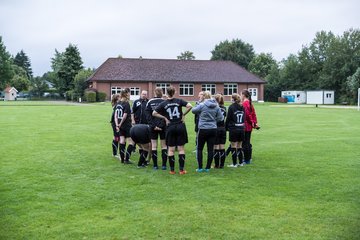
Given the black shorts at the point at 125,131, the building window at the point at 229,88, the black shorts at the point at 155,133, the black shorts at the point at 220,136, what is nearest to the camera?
the black shorts at the point at 155,133

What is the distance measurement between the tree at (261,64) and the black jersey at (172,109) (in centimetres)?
9349

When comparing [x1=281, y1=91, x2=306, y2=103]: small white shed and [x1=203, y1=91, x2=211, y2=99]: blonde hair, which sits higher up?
[x1=203, y1=91, x2=211, y2=99]: blonde hair

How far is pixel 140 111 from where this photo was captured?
11.4m

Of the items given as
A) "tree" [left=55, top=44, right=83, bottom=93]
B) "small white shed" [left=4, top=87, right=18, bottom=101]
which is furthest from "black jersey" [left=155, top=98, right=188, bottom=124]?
"small white shed" [left=4, top=87, right=18, bottom=101]

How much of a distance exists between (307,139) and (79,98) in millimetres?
52948

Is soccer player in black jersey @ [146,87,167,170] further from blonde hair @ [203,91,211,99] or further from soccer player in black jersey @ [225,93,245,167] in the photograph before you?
soccer player in black jersey @ [225,93,245,167]

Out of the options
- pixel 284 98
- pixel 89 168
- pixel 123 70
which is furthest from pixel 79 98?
pixel 89 168

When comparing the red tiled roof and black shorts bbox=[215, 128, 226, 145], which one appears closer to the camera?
black shorts bbox=[215, 128, 226, 145]

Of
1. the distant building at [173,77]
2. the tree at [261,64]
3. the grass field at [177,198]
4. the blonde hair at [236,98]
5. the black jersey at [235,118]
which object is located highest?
the tree at [261,64]

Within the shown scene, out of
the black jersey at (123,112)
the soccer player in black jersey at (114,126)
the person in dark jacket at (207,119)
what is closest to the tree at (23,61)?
the soccer player in black jersey at (114,126)

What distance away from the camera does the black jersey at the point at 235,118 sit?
1100cm

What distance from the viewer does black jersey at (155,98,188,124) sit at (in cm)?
1001

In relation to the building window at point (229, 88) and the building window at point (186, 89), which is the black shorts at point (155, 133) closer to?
the building window at point (186, 89)

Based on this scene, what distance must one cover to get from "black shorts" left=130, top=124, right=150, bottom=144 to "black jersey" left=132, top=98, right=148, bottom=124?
0.66m
